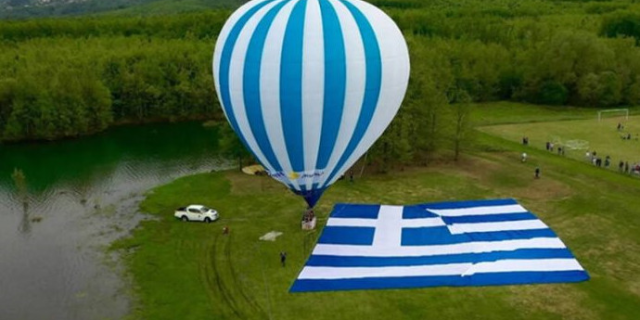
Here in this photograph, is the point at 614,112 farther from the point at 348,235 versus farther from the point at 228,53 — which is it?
the point at 228,53

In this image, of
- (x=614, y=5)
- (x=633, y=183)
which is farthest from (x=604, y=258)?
(x=614, y=5)

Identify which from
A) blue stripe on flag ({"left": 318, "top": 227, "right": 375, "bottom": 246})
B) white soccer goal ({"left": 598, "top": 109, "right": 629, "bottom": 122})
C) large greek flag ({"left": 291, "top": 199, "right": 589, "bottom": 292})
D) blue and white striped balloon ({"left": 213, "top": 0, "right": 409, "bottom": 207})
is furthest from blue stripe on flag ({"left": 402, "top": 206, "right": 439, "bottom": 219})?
white soccer goal ({"left": 598, "top": 109, "right": 629, "bottom": 122})

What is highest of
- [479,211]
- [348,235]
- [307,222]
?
[307,222]

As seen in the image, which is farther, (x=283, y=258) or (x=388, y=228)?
(x=388, y=228)

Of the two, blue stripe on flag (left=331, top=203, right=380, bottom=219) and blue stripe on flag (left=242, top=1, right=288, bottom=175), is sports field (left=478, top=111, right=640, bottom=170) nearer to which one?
blue stripe on flag (left=331, top=203, right=380, bottom=219)

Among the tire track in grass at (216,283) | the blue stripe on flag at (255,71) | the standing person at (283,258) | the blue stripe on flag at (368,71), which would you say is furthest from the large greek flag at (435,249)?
the blue stripe on flag at (255,71)

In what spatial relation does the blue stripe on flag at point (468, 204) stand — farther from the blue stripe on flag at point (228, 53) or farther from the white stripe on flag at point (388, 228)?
the blue stripe on flag at point (228, 53)

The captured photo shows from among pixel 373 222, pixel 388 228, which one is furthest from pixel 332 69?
pixel 373 222

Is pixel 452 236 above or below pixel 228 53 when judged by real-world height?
below
